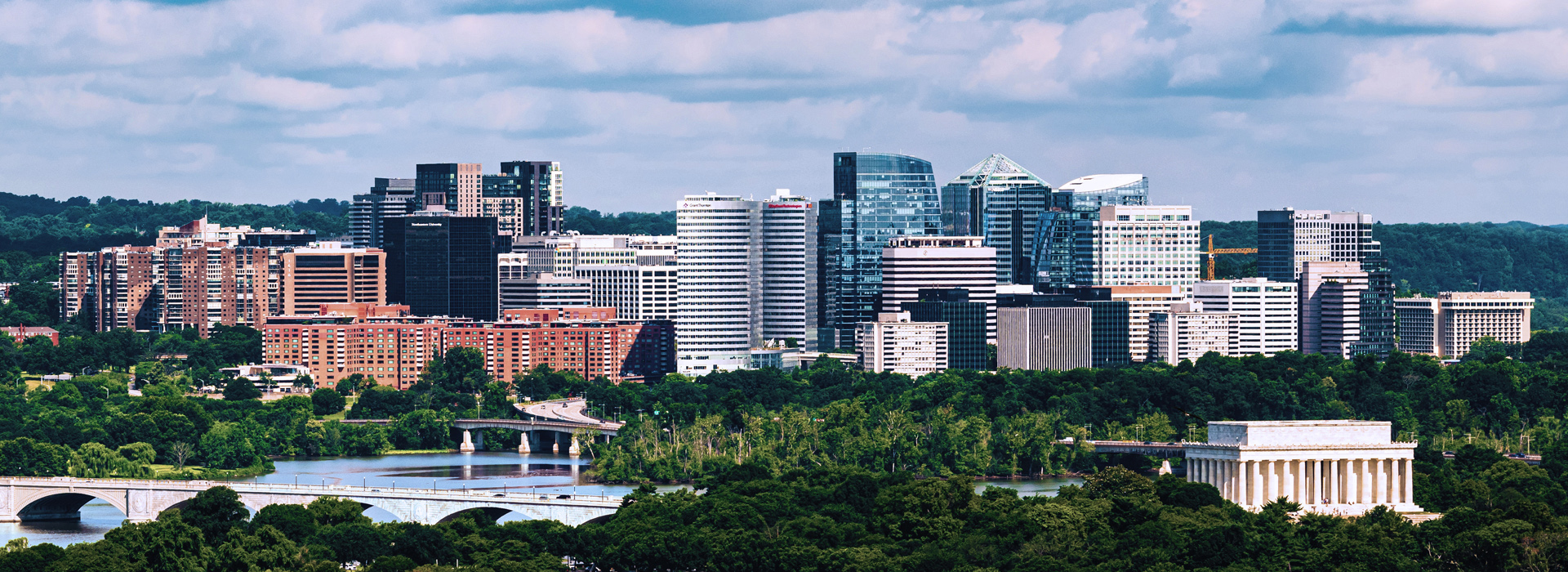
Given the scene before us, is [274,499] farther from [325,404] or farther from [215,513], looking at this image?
[325,404]

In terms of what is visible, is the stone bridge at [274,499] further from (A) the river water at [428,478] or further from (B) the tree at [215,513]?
(B) the tree at [215,513]

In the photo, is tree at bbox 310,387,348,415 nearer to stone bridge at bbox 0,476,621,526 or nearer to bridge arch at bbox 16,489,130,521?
stone bridge at bbox 0,476,621,526

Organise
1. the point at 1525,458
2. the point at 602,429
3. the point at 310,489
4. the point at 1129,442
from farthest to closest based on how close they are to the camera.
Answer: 1. the point at 602,429
2. the point at 1129,442
3. the point at 1525,458
4. the point at 310,489

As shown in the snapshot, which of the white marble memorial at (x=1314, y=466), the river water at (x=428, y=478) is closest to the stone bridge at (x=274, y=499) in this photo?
the river water at (x=428, y=478)

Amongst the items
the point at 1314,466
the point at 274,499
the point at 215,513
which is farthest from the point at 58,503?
the point at 1314,466

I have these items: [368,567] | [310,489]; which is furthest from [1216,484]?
[310,489]

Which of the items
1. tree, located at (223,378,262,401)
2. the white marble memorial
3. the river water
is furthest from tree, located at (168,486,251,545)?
tree, located at (223,378,262,401)

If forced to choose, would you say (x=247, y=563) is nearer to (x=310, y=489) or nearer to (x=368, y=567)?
(x=368, y=567)

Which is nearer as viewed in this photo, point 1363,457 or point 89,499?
point 1363,457
